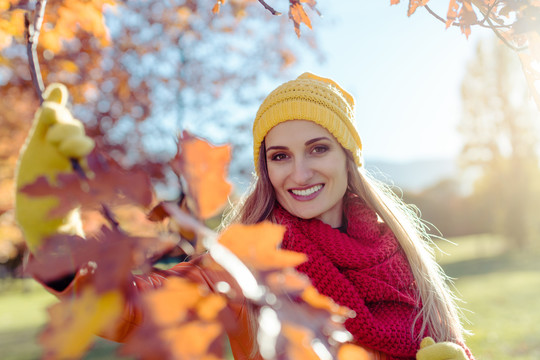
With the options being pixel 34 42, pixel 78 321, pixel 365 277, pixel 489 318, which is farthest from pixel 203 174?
pixel 489 318

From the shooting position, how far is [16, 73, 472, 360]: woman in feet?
5.16

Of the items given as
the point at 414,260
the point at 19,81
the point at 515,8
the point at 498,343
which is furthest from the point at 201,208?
the point at 498,343

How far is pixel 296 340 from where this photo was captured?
478 millimetres

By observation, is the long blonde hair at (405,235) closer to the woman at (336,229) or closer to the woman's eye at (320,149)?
the woman at (336,229)

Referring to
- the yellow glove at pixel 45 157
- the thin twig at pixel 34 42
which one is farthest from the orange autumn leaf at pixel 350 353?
the thin twig at pixel 34 42

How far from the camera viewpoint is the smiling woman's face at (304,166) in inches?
65.4

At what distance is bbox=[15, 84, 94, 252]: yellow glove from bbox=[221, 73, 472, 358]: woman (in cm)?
109

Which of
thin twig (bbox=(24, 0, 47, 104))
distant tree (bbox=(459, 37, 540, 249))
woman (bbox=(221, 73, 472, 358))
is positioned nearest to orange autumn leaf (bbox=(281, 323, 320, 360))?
thin twig (bbox=(24, 0, 47, 104))

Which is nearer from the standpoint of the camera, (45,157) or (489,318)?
(45,157)

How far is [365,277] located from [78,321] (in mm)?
1299

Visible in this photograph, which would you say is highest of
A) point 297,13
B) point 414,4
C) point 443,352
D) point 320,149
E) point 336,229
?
point 414,4

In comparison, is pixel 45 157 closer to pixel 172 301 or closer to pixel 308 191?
pixel 172 301

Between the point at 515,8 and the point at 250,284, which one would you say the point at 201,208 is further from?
the point at 515,8

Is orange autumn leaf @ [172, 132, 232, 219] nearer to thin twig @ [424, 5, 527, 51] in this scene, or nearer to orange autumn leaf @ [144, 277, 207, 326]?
orange autumn leaf @ [144, 277, 207, 326]
